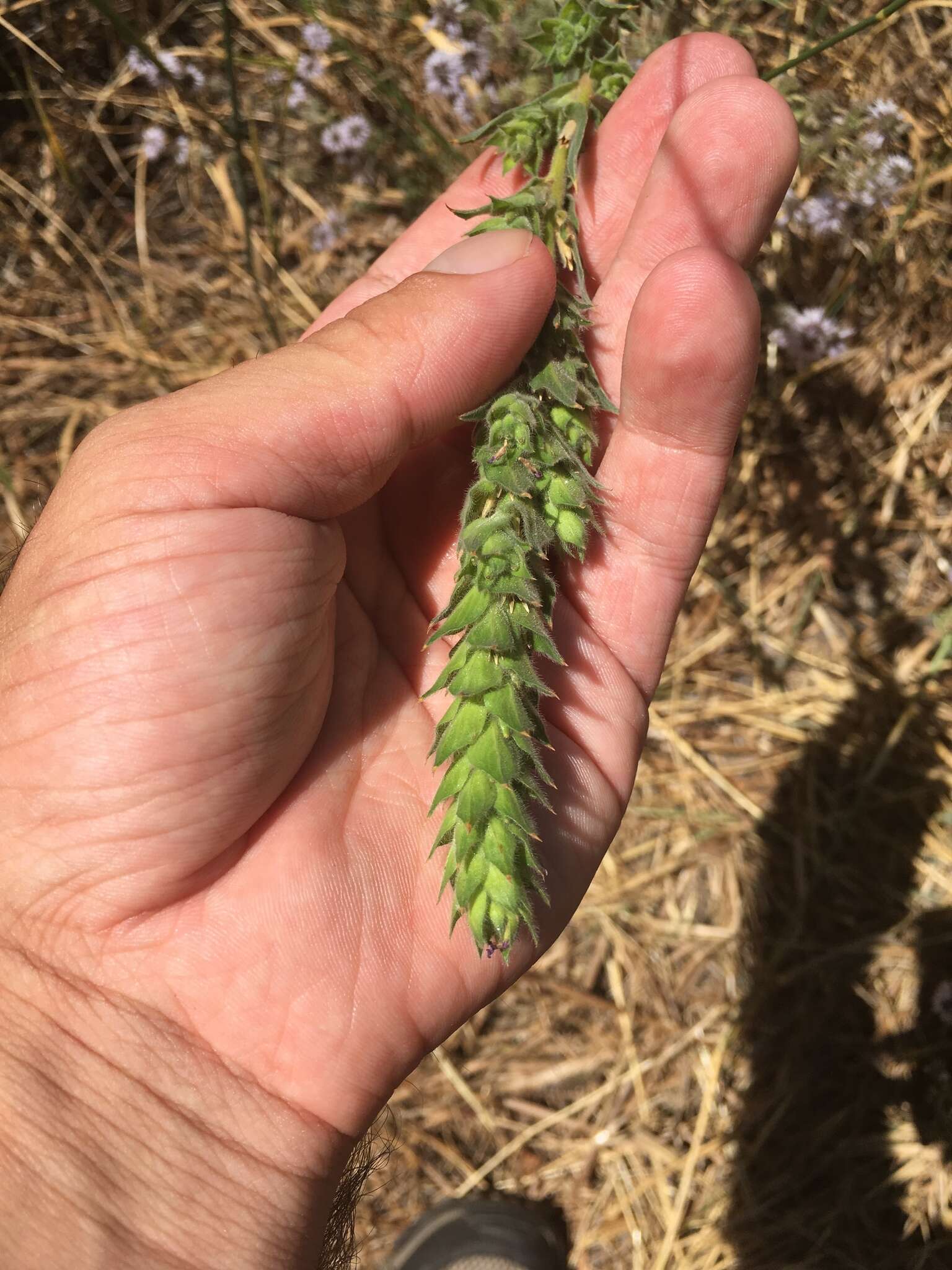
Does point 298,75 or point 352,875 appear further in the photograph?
point 298,75

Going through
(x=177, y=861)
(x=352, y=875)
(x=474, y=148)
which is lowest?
(x=352, y=875)

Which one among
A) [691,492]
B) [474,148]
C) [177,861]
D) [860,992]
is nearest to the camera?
[177,861]

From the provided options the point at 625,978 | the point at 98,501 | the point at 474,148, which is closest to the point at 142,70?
the point at 474,148

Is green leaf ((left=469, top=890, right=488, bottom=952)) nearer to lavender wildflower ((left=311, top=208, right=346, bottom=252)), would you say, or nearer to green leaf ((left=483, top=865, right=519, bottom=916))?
green leaf ((left=483, top=865, right=519, bottom=916))

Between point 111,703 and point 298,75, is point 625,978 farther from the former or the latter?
point 298,75

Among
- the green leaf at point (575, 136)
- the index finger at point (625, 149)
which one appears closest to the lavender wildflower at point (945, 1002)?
the index finger at point (625, 149)

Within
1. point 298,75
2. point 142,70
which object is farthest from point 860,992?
point 142,70

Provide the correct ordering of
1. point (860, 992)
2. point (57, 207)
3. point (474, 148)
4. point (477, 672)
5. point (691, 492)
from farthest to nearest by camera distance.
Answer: point (57, 207) < point (860, 992) < point (474, 148) < point (691, 492) < point (477, 672)

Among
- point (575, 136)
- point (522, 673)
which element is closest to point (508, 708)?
point (522, 673)

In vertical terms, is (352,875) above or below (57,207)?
below
